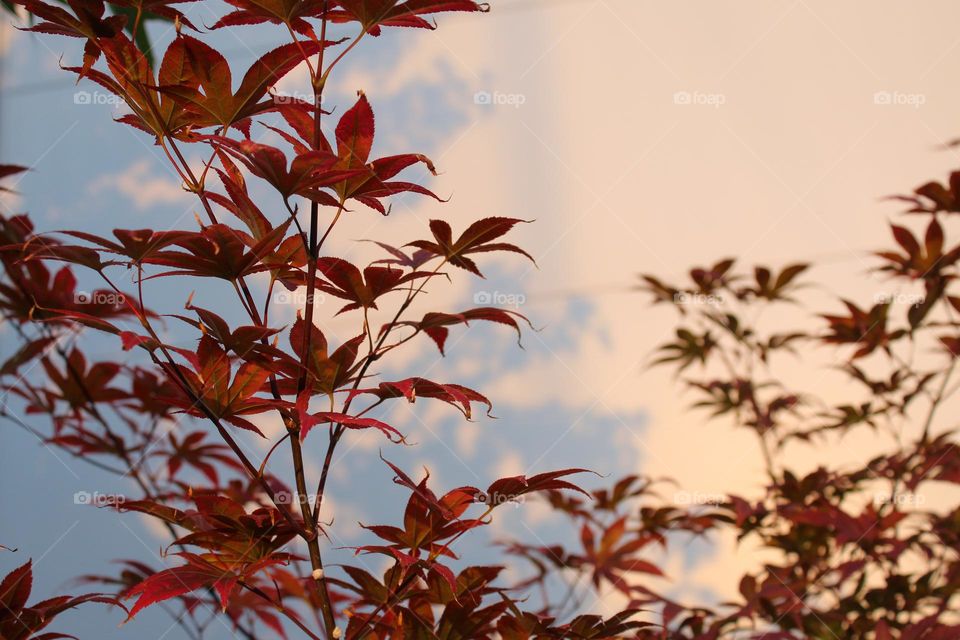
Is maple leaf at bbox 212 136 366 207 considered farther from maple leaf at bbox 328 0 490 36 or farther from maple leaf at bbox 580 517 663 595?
maple leaf at bbox 580 517 663 595

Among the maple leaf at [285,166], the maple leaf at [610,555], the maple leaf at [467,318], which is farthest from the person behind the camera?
the maple leaf at [610,555]

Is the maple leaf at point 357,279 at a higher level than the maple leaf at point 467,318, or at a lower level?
higher

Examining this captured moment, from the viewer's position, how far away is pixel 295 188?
0.57 metres

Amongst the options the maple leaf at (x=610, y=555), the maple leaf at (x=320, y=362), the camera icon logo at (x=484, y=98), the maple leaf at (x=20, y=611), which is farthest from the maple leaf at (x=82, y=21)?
the camera icon logo at (x=484, y=98)

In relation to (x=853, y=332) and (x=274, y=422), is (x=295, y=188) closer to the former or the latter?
(x=853, y=332)

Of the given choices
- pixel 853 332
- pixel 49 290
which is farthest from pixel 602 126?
pixel 49 290

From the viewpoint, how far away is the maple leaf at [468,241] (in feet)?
2.16

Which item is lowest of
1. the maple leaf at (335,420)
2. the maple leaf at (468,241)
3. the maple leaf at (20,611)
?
the maple leaf at (20,611)

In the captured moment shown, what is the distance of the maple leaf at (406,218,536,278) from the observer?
2.16 ft

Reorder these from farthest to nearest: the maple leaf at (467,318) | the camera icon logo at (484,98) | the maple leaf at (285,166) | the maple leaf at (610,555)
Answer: the camera icon logo at (484,98), the maple leaf at (610,555), the maple leaf at (467,318), the maple leaf at (285,166)

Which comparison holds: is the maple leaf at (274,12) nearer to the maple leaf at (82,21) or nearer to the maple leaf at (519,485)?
the maple leaf at (82,21)

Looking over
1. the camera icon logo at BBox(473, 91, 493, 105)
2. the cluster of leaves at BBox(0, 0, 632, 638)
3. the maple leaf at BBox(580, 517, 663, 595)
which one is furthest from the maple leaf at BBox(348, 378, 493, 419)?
the camera icon logo at BBox(473, 91, 493, 105)

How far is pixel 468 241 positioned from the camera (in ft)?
2.24

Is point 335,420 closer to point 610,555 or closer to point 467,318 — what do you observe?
point 467,318
